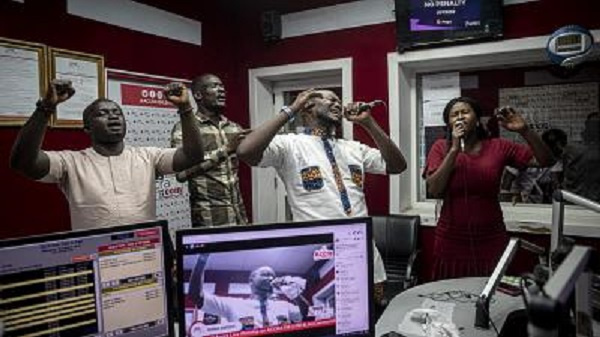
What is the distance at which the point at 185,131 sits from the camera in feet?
6.53

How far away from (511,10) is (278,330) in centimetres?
270

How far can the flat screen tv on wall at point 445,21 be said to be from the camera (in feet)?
10.2

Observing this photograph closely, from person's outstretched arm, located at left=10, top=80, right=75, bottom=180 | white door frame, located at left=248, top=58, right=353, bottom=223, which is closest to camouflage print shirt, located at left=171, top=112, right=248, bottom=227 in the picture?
person's outstretched arm, located at left=10, top=80, right=75, bottom=180

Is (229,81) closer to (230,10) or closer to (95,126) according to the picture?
(230,10)

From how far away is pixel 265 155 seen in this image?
6.93 feet

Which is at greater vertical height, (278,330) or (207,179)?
(207,179)

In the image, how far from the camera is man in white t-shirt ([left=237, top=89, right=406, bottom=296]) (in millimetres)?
2025

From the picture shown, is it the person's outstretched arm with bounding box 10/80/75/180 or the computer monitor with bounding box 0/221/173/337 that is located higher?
the person's outstretched arm with bounding box 10/80/75/180

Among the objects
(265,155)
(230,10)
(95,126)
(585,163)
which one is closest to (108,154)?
(95,126)

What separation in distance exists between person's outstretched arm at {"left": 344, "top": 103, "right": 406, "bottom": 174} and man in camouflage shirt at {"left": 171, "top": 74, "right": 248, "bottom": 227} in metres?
0.71

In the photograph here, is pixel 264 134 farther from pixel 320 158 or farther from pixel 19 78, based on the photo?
pixel 19 78

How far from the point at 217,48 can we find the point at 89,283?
3.12 meters

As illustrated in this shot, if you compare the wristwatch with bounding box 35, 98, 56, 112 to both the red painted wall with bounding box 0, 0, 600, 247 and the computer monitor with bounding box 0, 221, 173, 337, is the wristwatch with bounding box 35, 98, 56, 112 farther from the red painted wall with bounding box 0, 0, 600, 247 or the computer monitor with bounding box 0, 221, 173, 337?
the red painted wall with bounding box 0, 0, 600, 247

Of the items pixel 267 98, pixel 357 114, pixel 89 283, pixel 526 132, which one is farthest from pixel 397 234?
pixel 89 283
